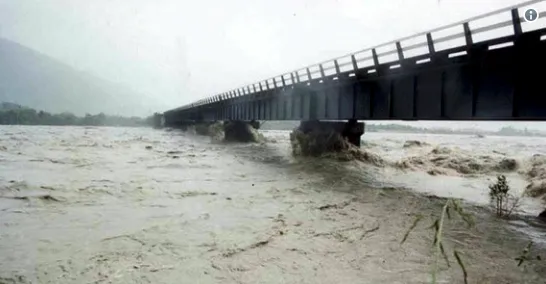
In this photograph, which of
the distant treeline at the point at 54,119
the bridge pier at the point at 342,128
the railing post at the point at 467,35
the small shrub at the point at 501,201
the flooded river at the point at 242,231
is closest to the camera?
the flooded river at the point at 242,231

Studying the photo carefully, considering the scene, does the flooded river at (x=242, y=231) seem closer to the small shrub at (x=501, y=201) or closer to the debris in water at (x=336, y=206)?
the debris in water at (x=336, y=206)

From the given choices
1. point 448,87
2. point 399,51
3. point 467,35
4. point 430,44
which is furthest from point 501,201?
point 399,51

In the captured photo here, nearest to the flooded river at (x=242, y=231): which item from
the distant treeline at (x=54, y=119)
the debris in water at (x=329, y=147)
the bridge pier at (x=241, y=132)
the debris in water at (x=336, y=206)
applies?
the debris in water at (x=336, y=206)

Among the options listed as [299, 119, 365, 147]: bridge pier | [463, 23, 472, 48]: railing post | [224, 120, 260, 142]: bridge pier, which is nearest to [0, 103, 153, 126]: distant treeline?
[224, 120, 260, 142]: bridge pier

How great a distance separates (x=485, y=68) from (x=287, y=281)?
945cm

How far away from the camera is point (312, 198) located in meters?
11.3

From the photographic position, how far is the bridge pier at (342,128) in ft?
74.2

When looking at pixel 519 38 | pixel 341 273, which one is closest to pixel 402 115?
pixel 519 38

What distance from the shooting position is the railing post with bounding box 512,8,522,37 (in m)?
10.2

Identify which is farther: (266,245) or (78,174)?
(78,174)

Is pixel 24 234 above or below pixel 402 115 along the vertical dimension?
below

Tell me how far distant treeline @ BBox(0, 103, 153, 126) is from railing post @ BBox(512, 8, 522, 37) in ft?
347

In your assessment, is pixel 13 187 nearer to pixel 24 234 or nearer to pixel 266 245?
pixel 24 234

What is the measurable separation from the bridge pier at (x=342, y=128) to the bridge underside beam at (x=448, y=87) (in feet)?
5.99
